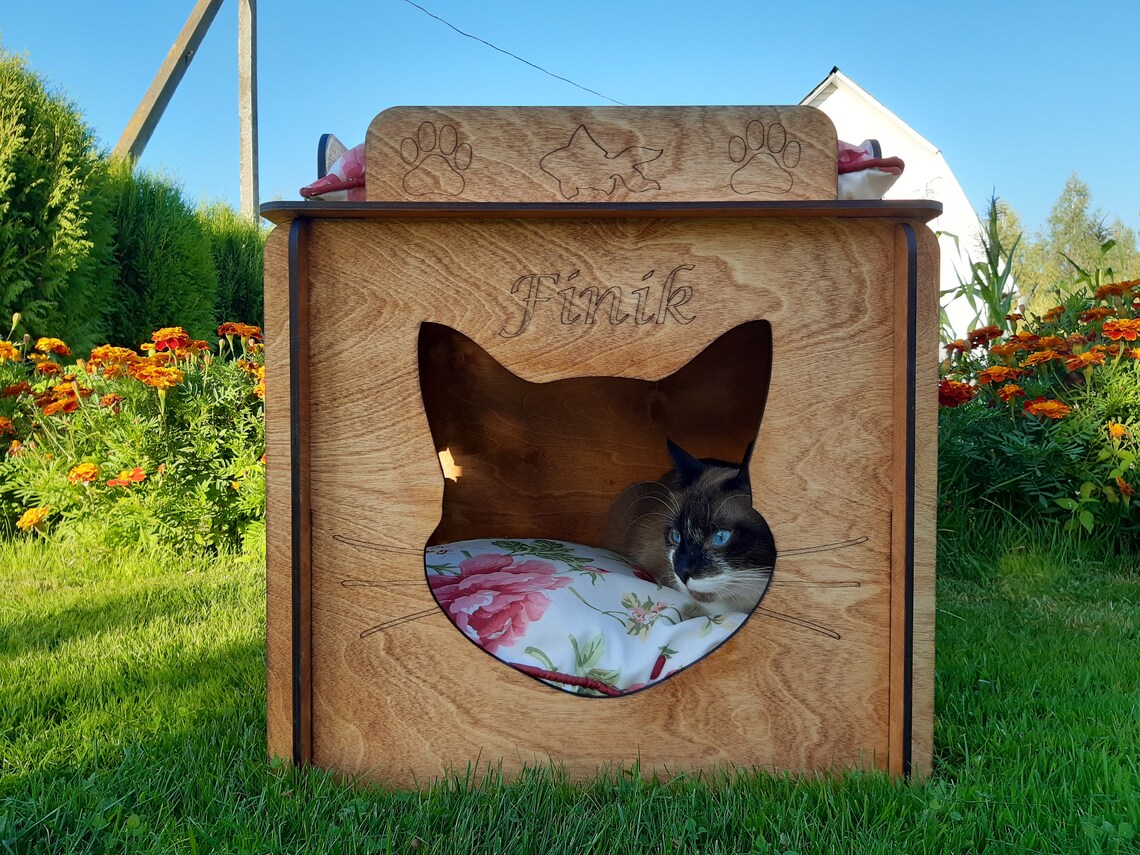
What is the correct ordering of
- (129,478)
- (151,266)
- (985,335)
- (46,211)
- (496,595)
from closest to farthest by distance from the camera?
(496,595) → (129,478) → (985,335) → (46,211) → (151,266)

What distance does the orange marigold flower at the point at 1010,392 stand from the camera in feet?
9.99

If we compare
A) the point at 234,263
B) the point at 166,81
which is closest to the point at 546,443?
the point at 234,263

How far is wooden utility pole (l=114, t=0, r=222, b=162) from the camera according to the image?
653 centimetres

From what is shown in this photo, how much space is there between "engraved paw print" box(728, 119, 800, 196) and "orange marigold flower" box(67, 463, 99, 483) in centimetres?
263

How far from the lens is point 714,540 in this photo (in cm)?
189

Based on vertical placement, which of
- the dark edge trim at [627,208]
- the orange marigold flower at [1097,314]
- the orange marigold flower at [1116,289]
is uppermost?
the orange marigold flower at [1116,289]

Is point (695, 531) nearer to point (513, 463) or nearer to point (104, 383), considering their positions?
point (513, 463)

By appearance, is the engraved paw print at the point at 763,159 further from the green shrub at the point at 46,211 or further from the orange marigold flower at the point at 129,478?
the green shrub at the point at 46,211

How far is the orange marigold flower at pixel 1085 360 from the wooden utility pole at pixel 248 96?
6.60 m

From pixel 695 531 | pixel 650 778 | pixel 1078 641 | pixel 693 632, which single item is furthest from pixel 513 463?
pixel 1078 641

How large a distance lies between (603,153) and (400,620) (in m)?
0.86

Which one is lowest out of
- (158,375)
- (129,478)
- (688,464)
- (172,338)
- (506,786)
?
(506,786)

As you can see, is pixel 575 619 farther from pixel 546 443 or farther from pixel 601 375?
pixel 546 443

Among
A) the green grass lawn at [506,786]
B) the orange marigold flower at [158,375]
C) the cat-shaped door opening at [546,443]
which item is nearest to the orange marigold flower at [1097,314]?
the green grass lawn at [506,786]
